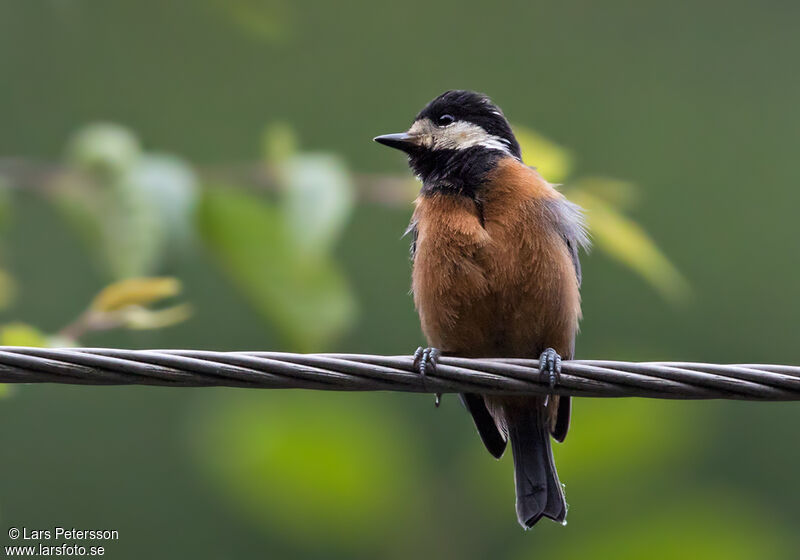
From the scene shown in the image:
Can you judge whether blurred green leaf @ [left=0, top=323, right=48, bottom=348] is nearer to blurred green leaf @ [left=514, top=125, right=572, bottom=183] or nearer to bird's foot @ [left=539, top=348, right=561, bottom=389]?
bird's foot @ [left=539, top=348, right=561, bottom=389]

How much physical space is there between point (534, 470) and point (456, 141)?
1486 mm

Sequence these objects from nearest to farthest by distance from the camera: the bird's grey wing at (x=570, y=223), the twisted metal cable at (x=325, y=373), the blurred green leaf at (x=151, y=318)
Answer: the twisted metal cable at (x=325, y=373) → the blurred green leaf at (x=151, y=318) → the bird's grey wing at (x=570, y=223)

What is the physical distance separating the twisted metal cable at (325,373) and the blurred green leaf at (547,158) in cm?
101

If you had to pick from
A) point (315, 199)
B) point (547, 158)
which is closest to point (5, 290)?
point (315, 199)

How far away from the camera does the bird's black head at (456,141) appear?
4.51 meters

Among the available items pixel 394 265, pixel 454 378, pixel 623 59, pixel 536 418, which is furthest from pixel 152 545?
pixel 623 59

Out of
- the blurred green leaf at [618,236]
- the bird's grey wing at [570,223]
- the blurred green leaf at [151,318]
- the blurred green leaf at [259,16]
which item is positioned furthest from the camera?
the bird's grey wing at [570,223]

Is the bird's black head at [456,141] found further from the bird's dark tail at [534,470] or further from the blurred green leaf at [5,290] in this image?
the blurred green leaf at [5,290]

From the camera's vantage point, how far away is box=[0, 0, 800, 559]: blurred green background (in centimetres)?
395

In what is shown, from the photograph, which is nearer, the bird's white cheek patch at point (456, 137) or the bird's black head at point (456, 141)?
A: the bird's black head at point (456, 141)

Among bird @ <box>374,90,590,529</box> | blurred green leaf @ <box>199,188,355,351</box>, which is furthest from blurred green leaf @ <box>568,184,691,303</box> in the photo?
blurred green leaf @ <box>199,188,355,351</box>

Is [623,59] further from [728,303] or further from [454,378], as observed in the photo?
[454,378]

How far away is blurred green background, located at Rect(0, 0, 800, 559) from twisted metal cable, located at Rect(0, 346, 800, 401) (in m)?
0.74

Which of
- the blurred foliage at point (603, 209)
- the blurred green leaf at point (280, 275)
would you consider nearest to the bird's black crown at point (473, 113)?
the blurred foliage at point (603, 209)
